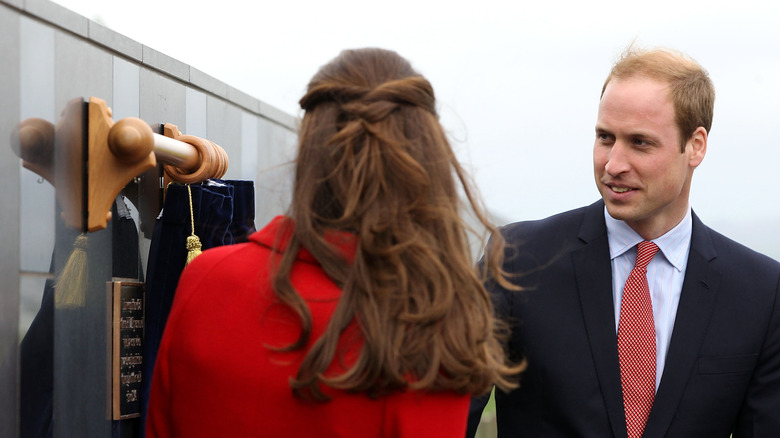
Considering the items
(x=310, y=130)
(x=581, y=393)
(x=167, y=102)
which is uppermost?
(x=167, y=102)

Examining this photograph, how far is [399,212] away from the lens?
1.31 meters

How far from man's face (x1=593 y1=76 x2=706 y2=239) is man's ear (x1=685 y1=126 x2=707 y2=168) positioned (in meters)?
0.05

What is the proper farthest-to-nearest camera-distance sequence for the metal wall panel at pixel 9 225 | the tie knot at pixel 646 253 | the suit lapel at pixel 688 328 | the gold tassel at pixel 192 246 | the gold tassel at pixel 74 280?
1. the tie knot at pixel 646 253
2. the suit lapel at pixel 688 328
3. the gold tassel at pixel 192 246
4. the gold tassel at pixel 74 280
5. the metal wall panel at pixel 9 225

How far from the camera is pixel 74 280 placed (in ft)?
5.79

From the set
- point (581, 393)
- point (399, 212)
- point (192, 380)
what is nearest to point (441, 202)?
point (399, 212)

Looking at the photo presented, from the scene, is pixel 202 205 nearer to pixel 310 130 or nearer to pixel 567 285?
pixel 310 130

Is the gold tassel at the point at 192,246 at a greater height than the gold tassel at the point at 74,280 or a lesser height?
greater

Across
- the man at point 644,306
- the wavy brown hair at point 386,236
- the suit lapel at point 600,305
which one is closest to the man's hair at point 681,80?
the man at point 644,306

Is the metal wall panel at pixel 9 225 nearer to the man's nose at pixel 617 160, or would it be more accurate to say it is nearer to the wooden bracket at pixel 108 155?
the wooden bracket at pixel 108 155

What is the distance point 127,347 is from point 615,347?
3.69ft

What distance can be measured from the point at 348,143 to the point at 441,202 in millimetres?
156

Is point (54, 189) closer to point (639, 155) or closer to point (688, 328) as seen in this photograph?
point (639, 155)

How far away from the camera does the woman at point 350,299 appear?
4.16 feet

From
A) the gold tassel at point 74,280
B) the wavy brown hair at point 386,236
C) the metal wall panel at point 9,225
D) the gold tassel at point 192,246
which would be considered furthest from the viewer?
the gold tassel at point 192,246
